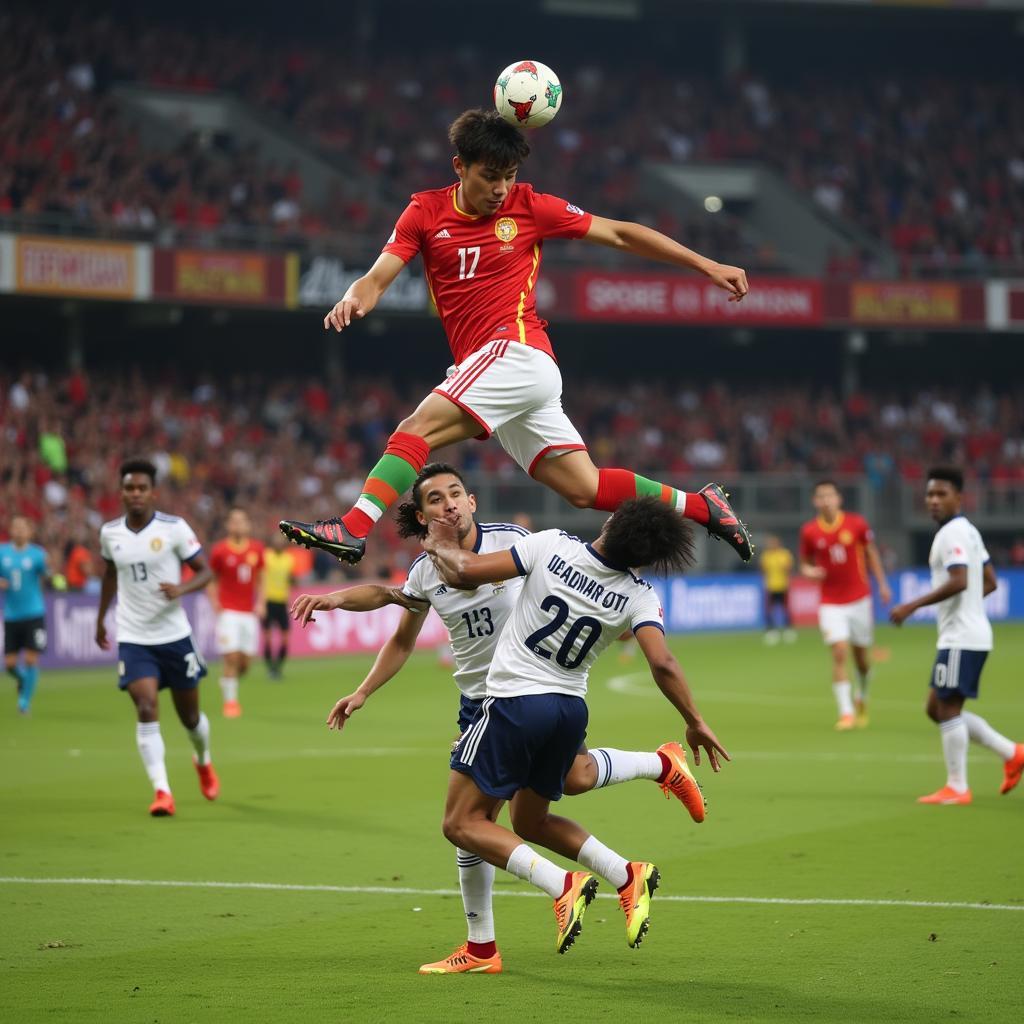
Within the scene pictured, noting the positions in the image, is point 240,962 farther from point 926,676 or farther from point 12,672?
point 926,676

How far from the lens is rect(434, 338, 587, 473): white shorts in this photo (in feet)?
23.6

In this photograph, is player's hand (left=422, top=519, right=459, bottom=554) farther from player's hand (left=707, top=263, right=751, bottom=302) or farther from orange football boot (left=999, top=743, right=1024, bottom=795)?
orange football boot (left=999, top=743, right=1024, bottom=795)

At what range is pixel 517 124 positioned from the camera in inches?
285

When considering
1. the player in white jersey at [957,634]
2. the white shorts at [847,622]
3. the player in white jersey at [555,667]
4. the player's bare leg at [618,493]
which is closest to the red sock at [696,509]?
the player's bare leg at [618,493]

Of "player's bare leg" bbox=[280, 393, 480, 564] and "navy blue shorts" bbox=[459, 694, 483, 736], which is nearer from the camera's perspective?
"player's bare leg" bbox=[280, 393, 480, 564]

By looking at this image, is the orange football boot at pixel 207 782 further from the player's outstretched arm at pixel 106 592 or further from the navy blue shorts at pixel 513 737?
the navy blue shorts at pixel 513 737

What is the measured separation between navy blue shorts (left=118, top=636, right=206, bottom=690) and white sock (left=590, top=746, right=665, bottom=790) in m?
5.32

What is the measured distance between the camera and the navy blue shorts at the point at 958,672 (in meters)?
12.1

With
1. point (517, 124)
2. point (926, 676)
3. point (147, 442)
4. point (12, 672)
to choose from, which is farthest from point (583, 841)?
point (147, 442)

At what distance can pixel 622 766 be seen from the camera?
7668mm

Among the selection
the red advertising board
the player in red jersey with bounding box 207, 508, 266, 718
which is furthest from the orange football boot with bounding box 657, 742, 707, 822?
the red advertising board

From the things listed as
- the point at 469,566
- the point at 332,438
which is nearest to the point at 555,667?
the point at 469,566

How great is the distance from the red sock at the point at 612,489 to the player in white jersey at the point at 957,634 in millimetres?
4951

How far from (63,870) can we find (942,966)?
17.2 ft
